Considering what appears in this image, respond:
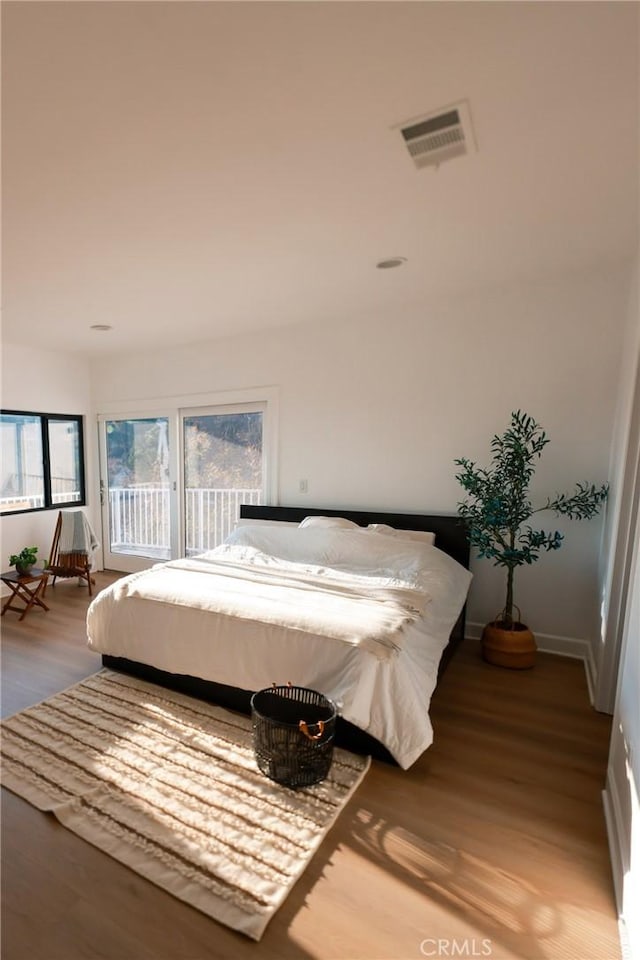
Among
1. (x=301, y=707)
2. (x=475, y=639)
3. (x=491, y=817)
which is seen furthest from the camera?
(x=475, y=639)

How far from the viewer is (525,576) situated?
126 inches

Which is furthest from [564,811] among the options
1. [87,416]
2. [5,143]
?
[87,416]

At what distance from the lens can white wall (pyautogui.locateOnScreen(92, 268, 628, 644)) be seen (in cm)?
298

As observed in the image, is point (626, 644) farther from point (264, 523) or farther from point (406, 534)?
point (264, 523)

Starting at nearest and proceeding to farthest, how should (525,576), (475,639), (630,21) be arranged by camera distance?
(630,21), (525,576), (475,639)

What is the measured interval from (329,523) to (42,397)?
355 cm

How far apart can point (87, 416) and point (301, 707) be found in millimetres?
4552

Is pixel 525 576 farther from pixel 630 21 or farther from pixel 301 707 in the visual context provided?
pixel 630 21

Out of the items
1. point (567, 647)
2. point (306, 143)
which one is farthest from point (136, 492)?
point (567, 647)

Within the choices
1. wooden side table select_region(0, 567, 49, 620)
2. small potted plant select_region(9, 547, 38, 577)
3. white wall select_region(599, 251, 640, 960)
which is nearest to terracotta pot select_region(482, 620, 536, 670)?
white wall select_region(599, 251, 640, 960)

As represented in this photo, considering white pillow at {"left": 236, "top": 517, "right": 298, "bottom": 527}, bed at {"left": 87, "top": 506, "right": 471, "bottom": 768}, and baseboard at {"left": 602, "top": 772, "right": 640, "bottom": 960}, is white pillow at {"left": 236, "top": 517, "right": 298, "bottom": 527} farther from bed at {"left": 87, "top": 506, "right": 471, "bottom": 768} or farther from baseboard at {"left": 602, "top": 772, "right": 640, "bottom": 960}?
baseboard at {"left": 602, "top": 772, "right": 640, "bottom": 960}

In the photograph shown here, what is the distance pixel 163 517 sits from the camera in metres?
4.98

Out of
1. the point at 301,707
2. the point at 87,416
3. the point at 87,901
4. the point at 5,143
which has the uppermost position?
the point at 5,143

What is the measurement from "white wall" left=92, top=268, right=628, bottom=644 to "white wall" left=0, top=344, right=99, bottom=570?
186 cm
